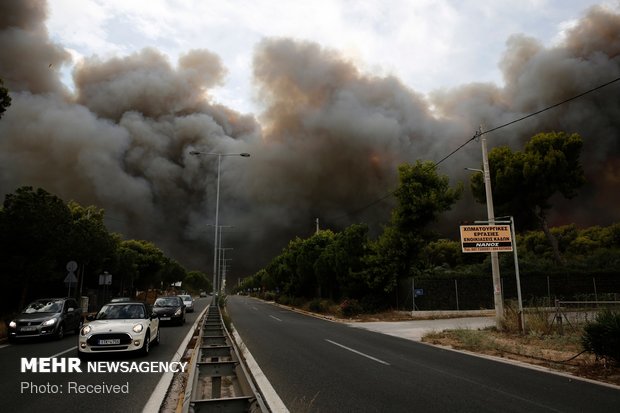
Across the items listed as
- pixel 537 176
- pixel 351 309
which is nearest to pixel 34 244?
pixel 351 309

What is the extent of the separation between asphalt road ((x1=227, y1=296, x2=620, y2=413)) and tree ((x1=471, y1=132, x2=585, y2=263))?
105ft

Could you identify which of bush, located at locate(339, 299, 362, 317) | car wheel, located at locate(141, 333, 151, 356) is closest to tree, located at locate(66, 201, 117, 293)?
car wheel, located at locate(141, 333, 151, 356)

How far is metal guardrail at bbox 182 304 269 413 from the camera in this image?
5051 mm

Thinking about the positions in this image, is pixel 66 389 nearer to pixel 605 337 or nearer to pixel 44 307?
pixel 44 307

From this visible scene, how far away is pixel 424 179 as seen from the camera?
94.3 ft

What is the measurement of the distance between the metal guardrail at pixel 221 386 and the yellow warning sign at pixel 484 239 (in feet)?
35.1

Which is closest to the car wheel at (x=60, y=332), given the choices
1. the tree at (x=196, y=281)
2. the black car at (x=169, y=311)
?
the black car at (x=169, y=311)

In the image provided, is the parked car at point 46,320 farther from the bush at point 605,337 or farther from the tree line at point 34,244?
the bush at point 605,337

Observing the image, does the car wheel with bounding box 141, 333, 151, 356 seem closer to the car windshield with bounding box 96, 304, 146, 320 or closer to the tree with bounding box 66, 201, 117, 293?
the car windshield with bounding box 96, 304, 146, 320

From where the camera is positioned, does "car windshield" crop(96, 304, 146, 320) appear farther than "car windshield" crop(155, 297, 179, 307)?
No

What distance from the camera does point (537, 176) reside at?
38.4m

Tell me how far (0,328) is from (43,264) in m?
6.50

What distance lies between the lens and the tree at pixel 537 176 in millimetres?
38281

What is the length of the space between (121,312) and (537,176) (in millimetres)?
38475
